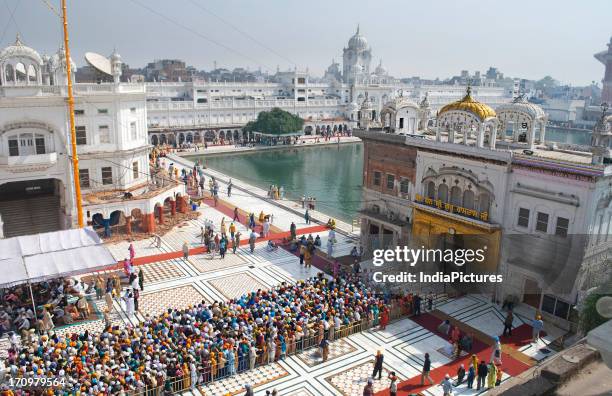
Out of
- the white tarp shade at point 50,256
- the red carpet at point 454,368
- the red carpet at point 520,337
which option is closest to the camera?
the red carpet at point 454,368

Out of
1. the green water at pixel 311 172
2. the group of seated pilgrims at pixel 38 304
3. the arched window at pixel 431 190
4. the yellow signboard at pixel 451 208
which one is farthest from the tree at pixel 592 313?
the green water at pixel 311 172

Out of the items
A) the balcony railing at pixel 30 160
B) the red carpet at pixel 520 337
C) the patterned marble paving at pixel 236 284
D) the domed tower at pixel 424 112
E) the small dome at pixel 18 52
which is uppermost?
the small dome at pixel 18 52

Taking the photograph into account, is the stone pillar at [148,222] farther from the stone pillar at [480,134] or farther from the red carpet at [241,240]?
the stone pillar at [480,134]

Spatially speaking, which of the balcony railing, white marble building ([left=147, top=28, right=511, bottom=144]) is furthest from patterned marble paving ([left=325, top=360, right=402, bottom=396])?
white marble building ([left=147, top=28, right=511, bottom=144])

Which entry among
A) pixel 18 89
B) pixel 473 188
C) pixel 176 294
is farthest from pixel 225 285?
pixel 18 89

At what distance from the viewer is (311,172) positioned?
6053 centimetres

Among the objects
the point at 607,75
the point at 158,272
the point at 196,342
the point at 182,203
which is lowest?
the point at 158,272

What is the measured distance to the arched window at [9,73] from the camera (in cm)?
2756

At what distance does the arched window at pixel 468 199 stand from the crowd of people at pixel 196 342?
6.54 meters

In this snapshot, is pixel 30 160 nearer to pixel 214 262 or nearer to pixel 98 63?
pixel 98 63

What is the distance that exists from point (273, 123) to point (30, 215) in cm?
4880

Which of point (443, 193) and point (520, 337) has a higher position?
point (443, 193)

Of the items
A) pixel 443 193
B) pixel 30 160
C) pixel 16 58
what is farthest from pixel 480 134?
pixel 16 58

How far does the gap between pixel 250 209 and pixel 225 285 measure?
46.5 feet
